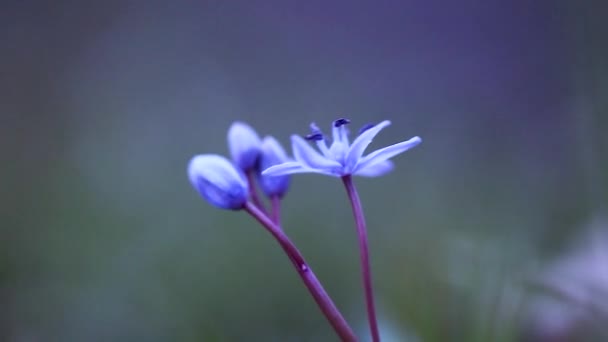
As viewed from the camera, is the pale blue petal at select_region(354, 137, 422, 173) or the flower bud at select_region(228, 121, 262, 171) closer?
the pale blue petal at select_region(354, 137, 422, 173)

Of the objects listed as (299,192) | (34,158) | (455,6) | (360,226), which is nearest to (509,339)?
(360,226)

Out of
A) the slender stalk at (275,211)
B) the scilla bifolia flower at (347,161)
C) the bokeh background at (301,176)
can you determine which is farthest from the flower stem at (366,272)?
the bokeh background at (301,176)

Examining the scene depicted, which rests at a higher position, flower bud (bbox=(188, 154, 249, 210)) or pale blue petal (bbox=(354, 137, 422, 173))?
flower bud (bbox=(188, 154, 249, 210))

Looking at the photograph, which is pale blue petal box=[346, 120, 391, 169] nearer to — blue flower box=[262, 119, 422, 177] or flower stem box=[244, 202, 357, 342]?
blue flower box=[262, 119, 422, 177]

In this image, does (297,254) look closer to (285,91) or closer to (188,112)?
(188,112)

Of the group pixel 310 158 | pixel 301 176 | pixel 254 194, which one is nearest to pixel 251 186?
pixel 254 194

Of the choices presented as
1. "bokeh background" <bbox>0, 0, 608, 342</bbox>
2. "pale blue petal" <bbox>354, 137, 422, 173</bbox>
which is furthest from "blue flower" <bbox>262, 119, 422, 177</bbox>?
"bokeh background" <bbox>0, 0, 608, 342</bbox>

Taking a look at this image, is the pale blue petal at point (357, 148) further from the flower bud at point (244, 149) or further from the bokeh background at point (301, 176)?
the bokeh background at point (301, 176)
